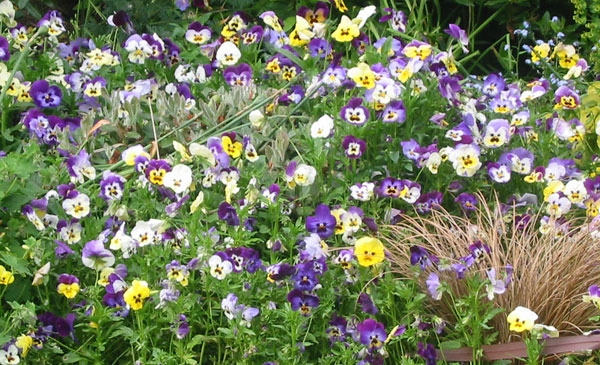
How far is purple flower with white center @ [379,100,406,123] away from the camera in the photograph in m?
3.27

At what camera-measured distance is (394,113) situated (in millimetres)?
3285

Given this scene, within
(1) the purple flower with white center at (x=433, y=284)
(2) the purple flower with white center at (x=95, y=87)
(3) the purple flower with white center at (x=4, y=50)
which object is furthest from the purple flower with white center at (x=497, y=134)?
(3) the purple flower with white center at (x=4, y=50)

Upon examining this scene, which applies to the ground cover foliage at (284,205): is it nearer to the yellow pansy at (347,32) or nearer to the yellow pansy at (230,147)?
the yellow pansy at (230,147)

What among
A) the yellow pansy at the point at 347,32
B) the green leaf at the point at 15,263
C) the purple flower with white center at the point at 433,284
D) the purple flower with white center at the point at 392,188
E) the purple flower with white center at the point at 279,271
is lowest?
the purple flower with white center at the point at 392,188

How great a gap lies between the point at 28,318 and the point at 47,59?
5.90ft

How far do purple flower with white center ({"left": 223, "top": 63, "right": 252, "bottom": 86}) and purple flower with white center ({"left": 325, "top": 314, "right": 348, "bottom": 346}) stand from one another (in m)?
1.47

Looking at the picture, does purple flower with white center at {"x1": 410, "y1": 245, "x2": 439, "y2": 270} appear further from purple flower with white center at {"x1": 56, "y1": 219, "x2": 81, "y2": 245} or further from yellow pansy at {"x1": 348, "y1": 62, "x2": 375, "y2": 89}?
purple flower with white center at {"x1": 56, "y1": 219, "x2": 81, "y2": 245}

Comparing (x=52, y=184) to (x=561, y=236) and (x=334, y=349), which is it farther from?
(x=561, y=236)

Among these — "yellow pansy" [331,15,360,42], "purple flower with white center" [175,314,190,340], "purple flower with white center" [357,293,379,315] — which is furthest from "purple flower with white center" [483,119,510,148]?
"purple flower with white center" [175,314,190,340]

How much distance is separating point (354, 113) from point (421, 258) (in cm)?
70

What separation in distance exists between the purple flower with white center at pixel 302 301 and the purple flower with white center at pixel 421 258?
36 cm

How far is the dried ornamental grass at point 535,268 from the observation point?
9.04ft

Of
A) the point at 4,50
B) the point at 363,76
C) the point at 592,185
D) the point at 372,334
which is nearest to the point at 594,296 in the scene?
the point at 372,334

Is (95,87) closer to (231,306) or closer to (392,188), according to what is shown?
(392,188)
